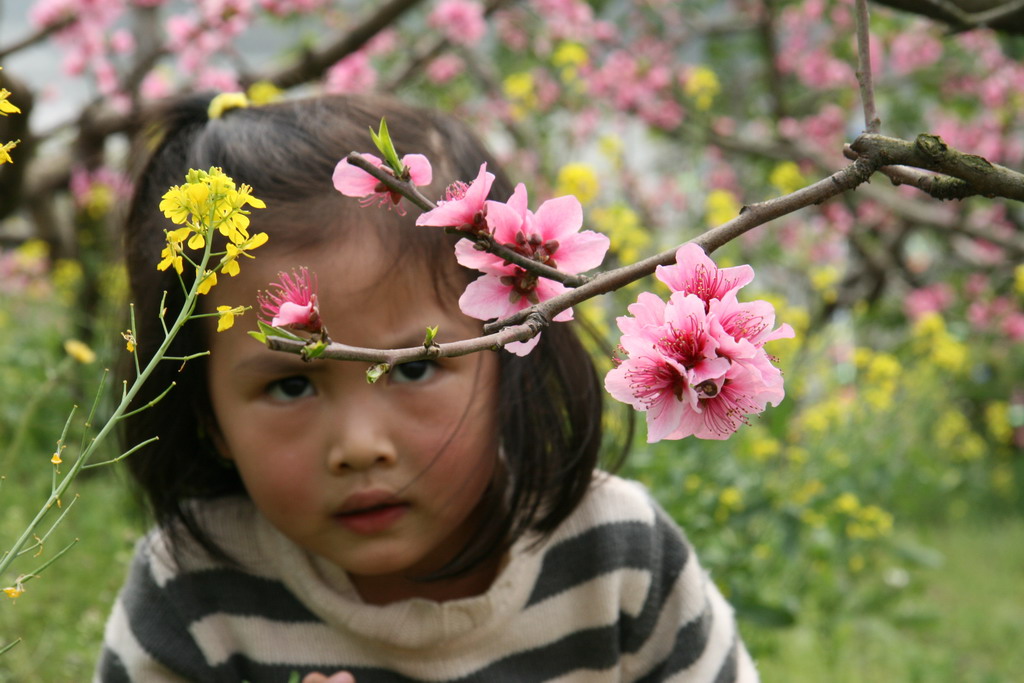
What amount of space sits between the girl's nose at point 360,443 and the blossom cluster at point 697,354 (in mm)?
510

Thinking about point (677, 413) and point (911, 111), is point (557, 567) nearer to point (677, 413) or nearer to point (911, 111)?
point (677, 413)

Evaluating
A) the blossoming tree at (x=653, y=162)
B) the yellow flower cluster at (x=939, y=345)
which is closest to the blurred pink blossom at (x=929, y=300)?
the blossoming tree at (x=653, y=162)

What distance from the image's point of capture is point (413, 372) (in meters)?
1.17

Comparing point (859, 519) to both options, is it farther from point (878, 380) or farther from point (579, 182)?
point (579, 182)

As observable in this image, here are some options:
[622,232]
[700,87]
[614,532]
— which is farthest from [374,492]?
[700,87]

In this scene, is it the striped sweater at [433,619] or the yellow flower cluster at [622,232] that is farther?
the yellow flower cluster at [622,232]

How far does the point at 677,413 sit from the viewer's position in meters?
0.63

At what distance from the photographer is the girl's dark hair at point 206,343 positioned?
126 cm

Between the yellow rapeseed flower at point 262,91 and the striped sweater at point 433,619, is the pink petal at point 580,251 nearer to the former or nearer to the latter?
the striped sweater at point 433,619

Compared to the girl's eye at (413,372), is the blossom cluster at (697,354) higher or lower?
higher

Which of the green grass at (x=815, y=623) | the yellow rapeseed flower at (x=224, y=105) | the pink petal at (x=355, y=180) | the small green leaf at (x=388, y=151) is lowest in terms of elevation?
the green grass at (x=815, y=623)

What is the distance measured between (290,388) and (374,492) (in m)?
0.15

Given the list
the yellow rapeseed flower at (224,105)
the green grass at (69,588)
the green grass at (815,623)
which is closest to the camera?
the yellow rapeseed flower at (224,105)

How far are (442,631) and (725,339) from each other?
35.9 inches
